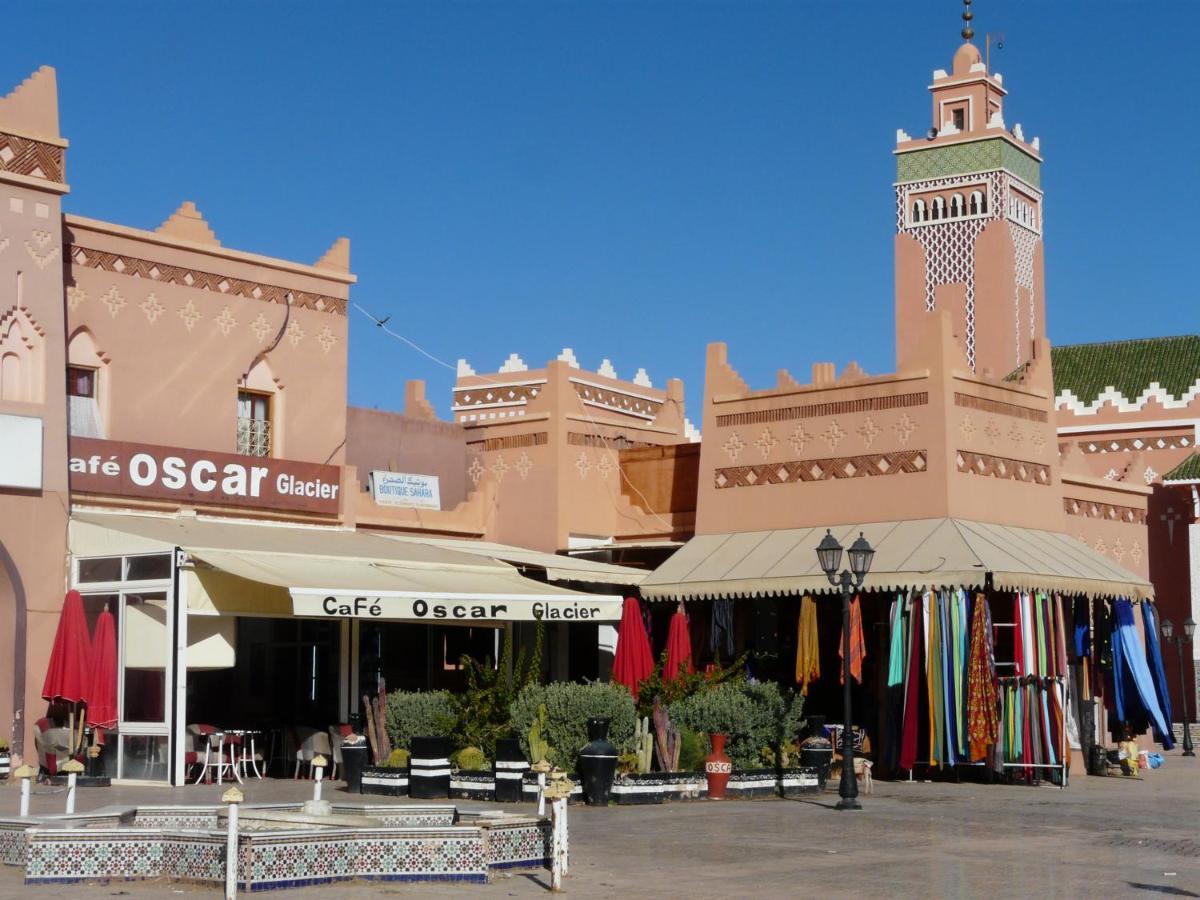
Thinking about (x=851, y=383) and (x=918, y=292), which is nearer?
(x=851, y=383)

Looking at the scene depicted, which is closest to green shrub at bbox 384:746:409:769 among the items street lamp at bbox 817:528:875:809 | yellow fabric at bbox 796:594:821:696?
street lamp at bbox 817:528:875:809

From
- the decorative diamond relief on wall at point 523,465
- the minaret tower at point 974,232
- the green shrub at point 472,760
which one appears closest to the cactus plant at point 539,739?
the green shrub at point 472,760

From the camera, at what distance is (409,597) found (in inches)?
772

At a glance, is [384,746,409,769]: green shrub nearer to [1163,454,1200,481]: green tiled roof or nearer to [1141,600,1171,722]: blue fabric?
[1141,600,1171,722]: blue fabric

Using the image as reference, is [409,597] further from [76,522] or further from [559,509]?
[559,509]

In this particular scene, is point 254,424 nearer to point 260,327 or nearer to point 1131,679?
point 260,327

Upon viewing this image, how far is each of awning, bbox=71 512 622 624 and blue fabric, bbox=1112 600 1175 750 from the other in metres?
6.94

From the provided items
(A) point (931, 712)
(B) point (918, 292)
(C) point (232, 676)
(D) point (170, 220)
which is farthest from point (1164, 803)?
(B) point (918, 292)

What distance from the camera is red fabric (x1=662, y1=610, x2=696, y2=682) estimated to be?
22047 millimetres

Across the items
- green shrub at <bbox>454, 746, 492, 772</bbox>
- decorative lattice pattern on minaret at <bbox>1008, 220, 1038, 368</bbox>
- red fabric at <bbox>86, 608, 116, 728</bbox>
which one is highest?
decorative lattice pattern on minaret at <bbox>1008, 220, 1038, 368</bbox>

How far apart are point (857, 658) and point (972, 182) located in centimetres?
3779

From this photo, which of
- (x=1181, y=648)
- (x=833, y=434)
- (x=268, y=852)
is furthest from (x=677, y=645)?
(x=1181, y=648)

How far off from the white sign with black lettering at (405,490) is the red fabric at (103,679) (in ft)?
18.5

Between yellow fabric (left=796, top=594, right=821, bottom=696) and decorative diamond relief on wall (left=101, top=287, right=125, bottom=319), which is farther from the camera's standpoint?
yellow fabric (left=796, top=594, right=821, bottom=696)
